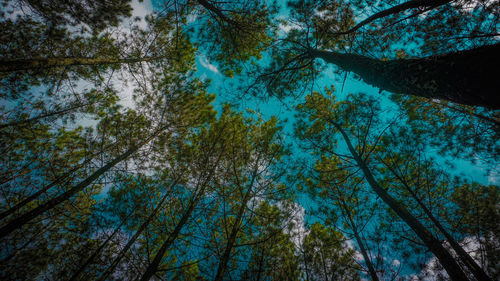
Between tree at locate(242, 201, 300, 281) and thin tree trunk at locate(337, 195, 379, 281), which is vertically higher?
thin tree trunk at locate(337, 195, 379, 281)

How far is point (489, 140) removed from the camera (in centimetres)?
356

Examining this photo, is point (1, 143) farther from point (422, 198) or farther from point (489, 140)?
point (489, 140)

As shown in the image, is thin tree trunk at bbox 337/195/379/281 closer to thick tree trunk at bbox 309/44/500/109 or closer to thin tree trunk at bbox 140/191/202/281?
thick tree trunk at bbox 309/44/500/109

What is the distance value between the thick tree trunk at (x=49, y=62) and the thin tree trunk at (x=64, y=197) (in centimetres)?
272

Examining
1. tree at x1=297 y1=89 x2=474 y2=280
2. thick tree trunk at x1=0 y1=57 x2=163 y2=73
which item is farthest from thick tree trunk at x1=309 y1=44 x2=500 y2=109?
thick tree trunk at x1=0 y1=57 x2=163 y2=73

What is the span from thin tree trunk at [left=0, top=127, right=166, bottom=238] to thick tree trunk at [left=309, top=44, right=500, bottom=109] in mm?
6589

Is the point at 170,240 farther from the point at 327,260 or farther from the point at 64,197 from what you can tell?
the point at 327,260

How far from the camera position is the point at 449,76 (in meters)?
1.84

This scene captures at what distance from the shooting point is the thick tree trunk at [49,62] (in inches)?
154

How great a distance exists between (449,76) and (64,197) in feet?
23.9

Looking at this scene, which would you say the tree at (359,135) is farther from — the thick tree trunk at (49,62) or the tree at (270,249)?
the thick tree trunk at (49,62)

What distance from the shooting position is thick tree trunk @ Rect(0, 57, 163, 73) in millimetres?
3924

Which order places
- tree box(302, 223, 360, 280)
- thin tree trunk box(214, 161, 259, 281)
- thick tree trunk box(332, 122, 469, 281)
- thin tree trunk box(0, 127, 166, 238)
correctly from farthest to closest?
1. tree box(302, 223, 360, 280)
2. thin tree trunk box(0, 127, 166, 238)
3. thin tree trunk box(214, 161, 259, 281)
4. thick tree trunk box(332, 122, 469, 281)

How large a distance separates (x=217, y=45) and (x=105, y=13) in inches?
135
